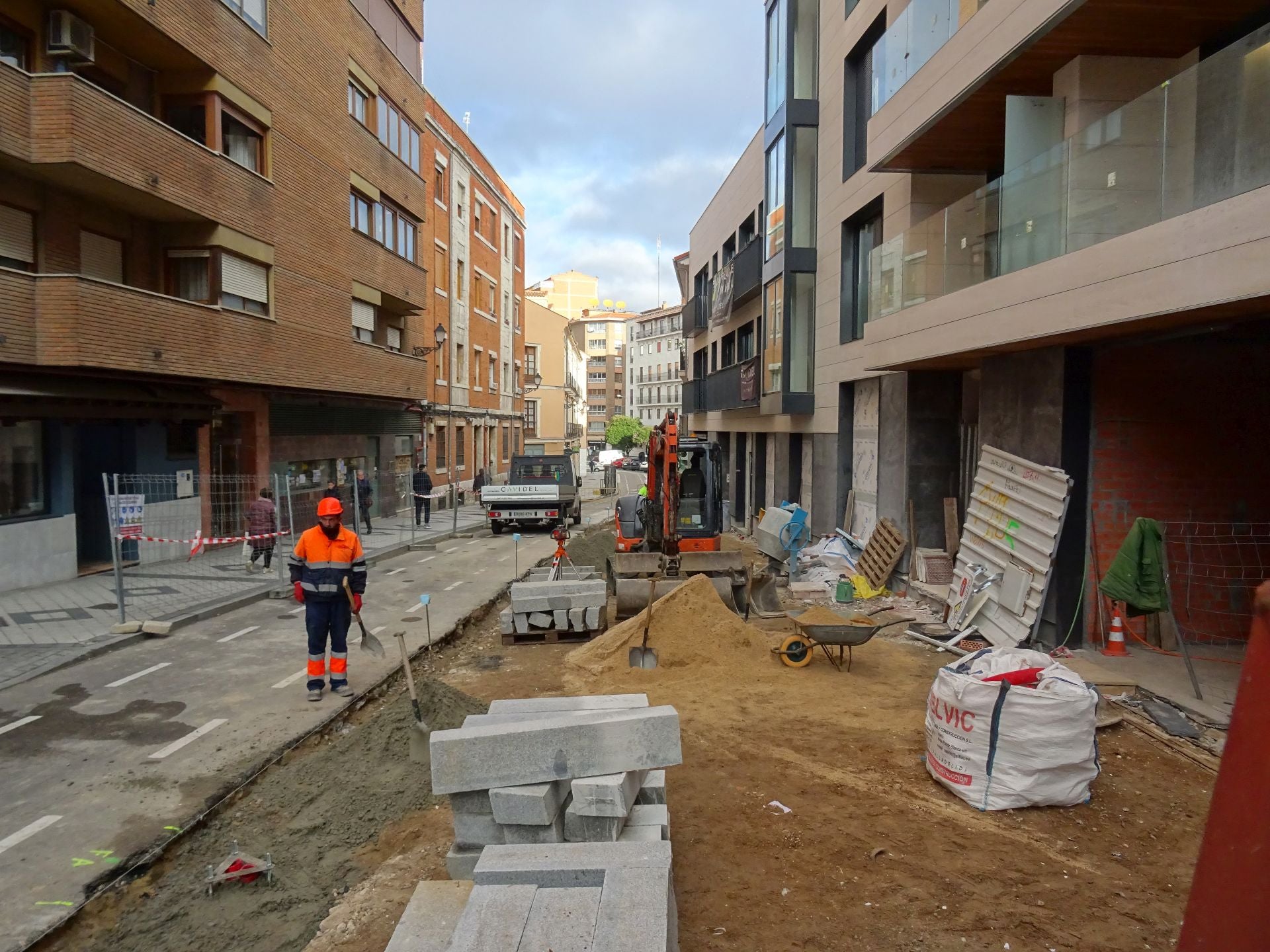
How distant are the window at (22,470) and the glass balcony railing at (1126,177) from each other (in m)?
14.1

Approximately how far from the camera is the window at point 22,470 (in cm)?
1245

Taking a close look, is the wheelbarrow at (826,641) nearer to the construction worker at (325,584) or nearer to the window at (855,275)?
the construction worker at (325,584)

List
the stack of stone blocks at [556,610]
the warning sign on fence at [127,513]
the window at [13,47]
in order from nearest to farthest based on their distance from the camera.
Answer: the stack of stone blocks at [556,610], the warning sign on fence at [127,513], the window at [13,47]

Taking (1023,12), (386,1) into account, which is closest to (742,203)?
(386,1)

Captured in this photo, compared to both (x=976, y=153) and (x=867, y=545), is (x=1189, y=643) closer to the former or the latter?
(x=867, y=545)

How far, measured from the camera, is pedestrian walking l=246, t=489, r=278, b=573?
46.6ft

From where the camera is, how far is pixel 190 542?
500 inches

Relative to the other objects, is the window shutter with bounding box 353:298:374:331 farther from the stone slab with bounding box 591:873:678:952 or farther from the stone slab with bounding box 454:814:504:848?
the stone slab with bounding box 591:873:678:952

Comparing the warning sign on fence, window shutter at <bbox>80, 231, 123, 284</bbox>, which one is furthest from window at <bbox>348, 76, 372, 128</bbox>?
the warning sign on fence

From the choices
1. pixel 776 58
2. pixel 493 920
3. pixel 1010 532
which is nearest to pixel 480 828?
pixel 493 920

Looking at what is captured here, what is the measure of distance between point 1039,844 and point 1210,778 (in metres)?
1.95

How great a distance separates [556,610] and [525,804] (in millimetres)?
6197

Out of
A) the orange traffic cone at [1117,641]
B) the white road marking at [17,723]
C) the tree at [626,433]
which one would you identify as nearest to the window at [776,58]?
the orange traffic cone at [1117,641]

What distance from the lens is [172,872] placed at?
464 centimetres
